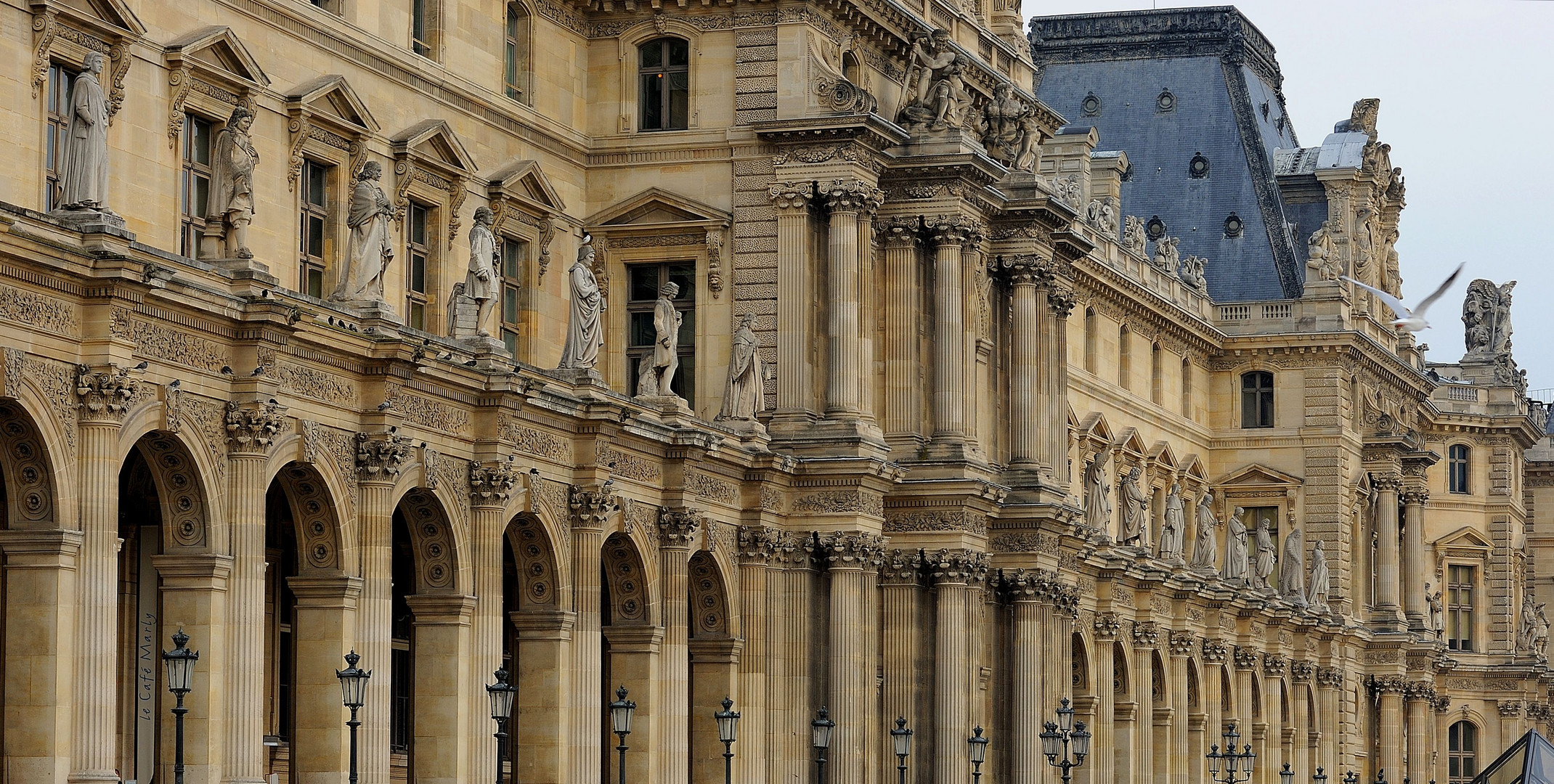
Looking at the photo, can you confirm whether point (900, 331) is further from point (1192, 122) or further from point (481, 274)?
point (1192, 122)

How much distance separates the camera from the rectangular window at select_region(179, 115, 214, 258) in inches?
1745

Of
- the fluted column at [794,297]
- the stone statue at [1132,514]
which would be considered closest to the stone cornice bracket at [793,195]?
the fluted column at [794,297]

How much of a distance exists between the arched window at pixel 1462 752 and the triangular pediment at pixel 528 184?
72.1 meters

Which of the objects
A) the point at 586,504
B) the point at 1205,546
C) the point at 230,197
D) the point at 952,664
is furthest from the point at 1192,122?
the point at 230,197

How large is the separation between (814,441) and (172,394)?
1984cm

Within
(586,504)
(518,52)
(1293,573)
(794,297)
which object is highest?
(518,52)

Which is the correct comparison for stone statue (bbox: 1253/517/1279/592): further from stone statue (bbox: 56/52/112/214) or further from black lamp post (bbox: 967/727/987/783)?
stone statue (bbox: 56/52/112/214)

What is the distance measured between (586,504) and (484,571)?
330cm

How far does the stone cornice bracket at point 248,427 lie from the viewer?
130 feet

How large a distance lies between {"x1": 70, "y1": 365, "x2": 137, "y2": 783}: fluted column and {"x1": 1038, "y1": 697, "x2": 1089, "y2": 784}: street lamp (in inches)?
1022

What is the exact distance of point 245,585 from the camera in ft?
131

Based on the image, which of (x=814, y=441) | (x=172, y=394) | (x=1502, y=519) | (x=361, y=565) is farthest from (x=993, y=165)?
(x=1502, y=519)

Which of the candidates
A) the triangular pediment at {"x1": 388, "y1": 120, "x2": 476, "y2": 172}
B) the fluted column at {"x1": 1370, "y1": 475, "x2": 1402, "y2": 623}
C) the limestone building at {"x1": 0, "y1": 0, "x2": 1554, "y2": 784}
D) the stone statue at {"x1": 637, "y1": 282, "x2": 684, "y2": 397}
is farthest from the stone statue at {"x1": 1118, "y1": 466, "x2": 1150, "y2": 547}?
the triangular pediment at {"x1": 388, "y1": 120, "x2": 476, "y2": 172}

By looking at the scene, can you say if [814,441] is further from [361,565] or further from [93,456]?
[93,456]
